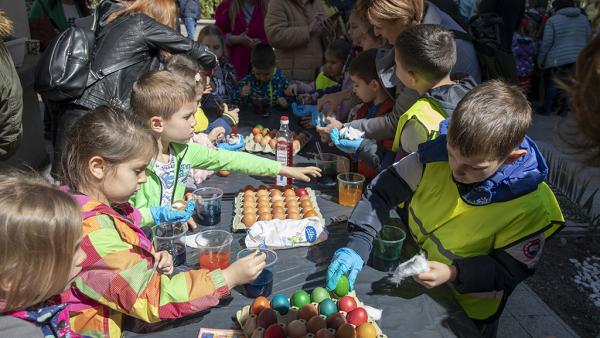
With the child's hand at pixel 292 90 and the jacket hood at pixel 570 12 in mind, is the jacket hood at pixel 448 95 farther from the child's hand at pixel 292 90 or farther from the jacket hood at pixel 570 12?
the jacket hood at pixel 570 12

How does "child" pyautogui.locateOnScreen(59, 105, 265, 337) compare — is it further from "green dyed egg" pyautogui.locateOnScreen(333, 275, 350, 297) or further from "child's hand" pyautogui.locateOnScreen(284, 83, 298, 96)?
"child's hand" pyautogui.locateOnScreen(284, 83, 298, 96)

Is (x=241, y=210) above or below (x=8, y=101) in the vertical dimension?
below

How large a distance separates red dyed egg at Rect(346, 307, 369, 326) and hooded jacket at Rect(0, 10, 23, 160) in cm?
263

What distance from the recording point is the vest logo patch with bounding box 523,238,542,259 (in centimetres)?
181

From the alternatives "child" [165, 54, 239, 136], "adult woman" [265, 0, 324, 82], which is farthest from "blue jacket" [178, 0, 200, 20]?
"child" [165, 54, 239, 136]

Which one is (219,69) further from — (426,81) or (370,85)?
(426,81)

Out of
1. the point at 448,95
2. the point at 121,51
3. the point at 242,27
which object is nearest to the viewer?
the point at 448,95

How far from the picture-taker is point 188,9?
9.70 metres

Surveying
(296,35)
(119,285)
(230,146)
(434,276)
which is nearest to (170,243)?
(119,285)

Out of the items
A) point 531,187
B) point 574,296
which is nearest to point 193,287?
point 531,187

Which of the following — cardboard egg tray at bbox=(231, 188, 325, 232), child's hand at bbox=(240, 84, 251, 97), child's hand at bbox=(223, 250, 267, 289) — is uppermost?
child's hand at bbox=(223, 250, 267, 289)

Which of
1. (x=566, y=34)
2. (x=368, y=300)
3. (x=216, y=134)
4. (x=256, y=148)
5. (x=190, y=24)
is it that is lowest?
(x=190, y=24)

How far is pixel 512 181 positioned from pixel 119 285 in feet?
4.88

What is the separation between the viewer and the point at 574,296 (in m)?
3.49
